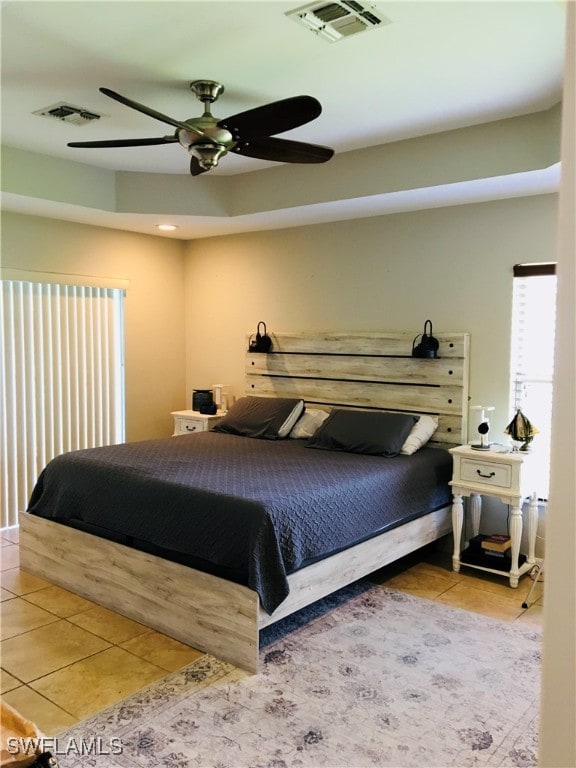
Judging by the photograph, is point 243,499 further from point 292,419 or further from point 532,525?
point 532,525

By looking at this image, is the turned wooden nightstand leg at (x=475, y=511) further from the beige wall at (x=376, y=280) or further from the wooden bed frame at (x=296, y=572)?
the beige wall at (x=376, y=280)

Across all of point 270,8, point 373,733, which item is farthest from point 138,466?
point 270,8

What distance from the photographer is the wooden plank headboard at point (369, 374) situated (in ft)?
13.7

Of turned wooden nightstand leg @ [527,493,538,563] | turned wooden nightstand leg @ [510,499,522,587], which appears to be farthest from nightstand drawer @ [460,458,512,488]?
turned wooden nightstand leg @ [527,493,538,563]

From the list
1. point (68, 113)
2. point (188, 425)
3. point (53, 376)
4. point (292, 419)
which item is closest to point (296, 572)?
point (292, 419)

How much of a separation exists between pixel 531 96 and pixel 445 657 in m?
2.67

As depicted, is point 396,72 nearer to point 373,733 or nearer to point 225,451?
point 225,451

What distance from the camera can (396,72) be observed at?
8.95ft

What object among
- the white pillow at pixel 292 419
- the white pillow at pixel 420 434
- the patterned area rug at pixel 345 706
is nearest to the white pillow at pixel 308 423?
the white pillow at pixel 292 419

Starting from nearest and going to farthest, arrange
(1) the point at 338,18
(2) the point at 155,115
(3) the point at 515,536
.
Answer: (1) the point at 338,18
(2) the point at 155,115
(3) the point at 515,536

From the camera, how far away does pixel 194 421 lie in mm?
5293

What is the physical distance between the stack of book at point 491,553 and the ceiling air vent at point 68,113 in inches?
131

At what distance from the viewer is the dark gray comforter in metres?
2.75

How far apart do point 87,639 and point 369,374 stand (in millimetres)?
2552
